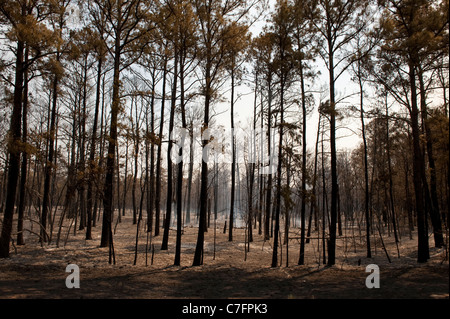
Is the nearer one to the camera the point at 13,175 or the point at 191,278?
the point at 191,278

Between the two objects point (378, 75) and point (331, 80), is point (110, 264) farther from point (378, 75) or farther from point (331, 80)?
point (378, 75)

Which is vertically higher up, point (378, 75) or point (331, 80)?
point (378, 75)

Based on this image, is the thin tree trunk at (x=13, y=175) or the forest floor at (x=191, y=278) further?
the thin tree trunk at (x=13, y=175)

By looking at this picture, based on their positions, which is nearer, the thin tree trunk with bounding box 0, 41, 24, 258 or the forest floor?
the forest floor

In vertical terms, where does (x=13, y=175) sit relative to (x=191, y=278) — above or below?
above

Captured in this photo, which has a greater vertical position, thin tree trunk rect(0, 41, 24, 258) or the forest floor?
thin tree trunk rect(0, 41, 24, 258)

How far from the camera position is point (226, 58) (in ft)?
35.8

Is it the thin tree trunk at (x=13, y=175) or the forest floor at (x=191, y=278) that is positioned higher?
the thin tree trunk at (x=13, y=175)
